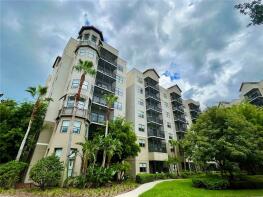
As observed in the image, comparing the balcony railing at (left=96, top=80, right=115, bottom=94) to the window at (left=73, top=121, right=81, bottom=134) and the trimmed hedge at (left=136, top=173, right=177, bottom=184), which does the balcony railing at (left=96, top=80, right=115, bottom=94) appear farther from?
the trimmed hedge at (left=136, top=173, right=177, bottom=184)

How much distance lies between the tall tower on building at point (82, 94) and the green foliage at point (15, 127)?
53.2 inches

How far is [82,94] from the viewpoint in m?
25.3

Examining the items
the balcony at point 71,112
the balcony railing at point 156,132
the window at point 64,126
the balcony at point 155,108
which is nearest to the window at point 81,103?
the balcony at point 71,112

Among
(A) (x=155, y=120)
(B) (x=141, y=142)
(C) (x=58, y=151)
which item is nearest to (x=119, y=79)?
(A) (x=155, y=120)

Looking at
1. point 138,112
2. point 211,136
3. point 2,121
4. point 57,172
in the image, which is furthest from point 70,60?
point 211,136

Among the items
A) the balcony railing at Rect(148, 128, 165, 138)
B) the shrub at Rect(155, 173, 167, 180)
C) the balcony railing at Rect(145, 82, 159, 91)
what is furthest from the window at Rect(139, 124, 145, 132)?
the balcony railing at Rect(145, 82, 159, 91)

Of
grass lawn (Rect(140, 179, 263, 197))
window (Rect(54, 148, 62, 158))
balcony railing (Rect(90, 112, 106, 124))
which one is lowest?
grass lawn (Rect(140, 179, 263, 197))

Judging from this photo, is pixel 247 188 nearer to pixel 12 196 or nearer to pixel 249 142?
pixel 249 142

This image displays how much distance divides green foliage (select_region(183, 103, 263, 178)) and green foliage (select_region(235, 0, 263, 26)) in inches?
466

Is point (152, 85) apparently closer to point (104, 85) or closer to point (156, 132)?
point (156, 132)

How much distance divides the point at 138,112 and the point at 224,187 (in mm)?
22233

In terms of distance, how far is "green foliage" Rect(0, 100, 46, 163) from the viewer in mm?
21328

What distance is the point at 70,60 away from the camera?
30844 mm

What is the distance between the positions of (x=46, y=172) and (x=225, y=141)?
62.7 ft
